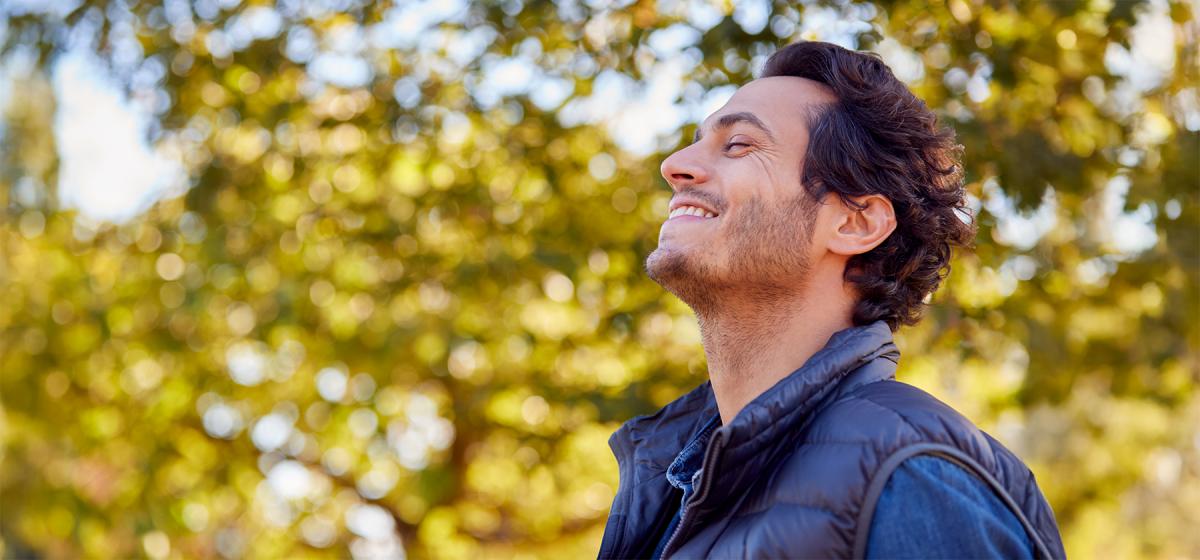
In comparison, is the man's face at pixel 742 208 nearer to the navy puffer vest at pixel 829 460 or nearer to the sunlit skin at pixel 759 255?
the sunlit skin at pixel 759 255

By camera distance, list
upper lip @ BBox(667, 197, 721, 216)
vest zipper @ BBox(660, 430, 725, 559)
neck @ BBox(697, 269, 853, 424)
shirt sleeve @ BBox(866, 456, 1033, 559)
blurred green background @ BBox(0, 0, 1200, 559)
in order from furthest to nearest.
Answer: blurred green background @ BBox(0, 0, 1200, 559)
upper lip @ BBox(667, 197, 721, 216)
neck @ BBox(697, 269, 853, 424)
vest zipper @ BBox(660, 430, 725, 559)
shirt sleeve @ BBox(866, 456, 1033, 559)

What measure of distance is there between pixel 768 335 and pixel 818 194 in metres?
0.31

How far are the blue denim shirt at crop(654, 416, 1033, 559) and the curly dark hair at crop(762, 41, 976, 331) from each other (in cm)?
72

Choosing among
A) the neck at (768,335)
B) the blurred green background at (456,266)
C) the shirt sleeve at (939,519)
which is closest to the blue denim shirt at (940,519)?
the shirt sleeve at (939,519)

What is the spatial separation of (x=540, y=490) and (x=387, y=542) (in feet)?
3.37

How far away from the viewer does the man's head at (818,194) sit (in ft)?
7.72

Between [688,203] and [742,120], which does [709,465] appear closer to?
[688,203]

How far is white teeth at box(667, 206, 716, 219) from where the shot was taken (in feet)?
7.92

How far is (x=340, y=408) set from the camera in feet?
21.2

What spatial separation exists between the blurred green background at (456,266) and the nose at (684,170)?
156 centimetres

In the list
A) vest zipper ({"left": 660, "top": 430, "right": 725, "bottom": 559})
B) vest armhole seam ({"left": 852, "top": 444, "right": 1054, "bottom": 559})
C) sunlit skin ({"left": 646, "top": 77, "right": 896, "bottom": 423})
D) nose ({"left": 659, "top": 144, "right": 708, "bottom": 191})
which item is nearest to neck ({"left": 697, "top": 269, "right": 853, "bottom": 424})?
sunlit skin ({"left": 646, "top": 77, "right": 896, "bottom": 423})

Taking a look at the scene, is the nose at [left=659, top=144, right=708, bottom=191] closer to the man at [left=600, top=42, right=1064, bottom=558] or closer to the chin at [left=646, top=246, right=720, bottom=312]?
the man at [left=600, top=42, right=1064, bottom=558]

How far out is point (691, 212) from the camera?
2447mm

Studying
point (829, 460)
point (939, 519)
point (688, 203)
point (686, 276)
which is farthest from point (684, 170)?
point (939, 519)
